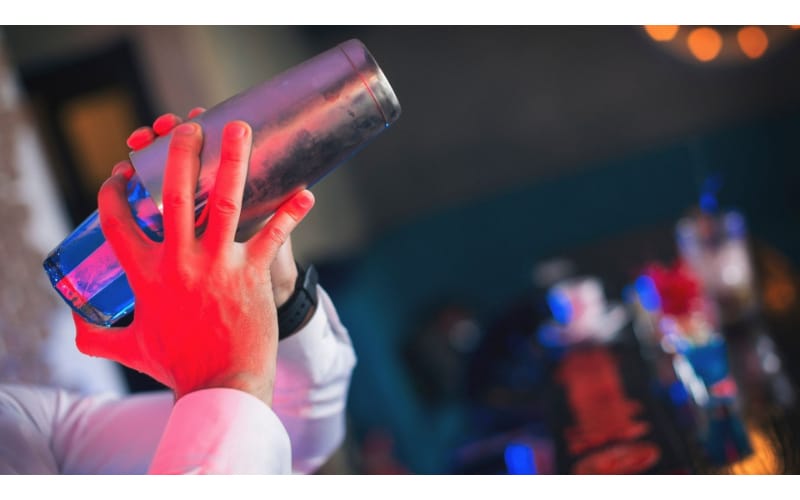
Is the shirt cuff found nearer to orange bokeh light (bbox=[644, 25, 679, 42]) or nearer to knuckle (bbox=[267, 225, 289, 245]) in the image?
knuckle (bbox=[267, 225, 289, 245])

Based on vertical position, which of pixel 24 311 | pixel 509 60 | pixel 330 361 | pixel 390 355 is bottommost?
pixel 390 355

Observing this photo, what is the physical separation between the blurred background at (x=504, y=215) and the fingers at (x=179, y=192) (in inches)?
20.5

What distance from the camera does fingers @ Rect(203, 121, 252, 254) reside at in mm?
454

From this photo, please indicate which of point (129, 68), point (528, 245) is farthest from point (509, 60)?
point (129, 68)

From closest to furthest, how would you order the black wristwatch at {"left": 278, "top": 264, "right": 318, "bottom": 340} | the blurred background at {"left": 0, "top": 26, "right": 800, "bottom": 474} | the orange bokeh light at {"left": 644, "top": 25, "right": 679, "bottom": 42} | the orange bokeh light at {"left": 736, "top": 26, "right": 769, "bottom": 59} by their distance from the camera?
the black wristwatch at {"left": 278, "top": 264, "right": 318, "bottom": 340} → the blurred background at {"left": 0, "top": 26, "right": 800, "bottom": 474} → the orange bokeh light at {"left": 644, "top": 25, "right": 679, "bottom": 42} → the orange bokeh light at {"left": 736, "top": 26, "right": 769, "bottom": 59}

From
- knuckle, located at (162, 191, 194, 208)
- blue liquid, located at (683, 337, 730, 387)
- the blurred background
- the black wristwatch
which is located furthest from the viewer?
the blurred background

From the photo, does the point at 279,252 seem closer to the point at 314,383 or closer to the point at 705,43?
the point at 314,383

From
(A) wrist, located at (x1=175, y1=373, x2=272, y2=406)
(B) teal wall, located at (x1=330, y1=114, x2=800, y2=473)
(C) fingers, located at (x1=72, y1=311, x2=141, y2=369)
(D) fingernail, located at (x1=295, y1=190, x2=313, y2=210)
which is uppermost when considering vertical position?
(D) fingernail, located at (x1=295, y1=190, x2=313, y2=210)

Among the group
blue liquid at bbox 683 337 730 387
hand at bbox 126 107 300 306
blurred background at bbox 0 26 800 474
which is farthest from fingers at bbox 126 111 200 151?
blue liquid at bbox 683 337 730 387

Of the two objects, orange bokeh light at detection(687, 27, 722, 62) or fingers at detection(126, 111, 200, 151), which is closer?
fingers at detection(126, 111, 200, 151)

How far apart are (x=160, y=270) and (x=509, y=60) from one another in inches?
157

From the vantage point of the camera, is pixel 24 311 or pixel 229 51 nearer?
pixel 24 311
